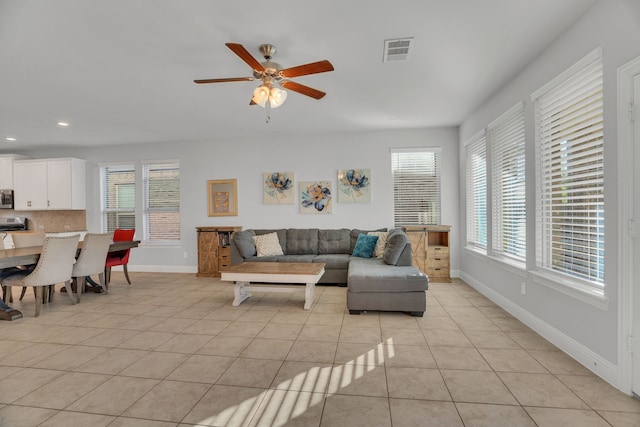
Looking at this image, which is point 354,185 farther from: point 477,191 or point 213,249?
point 213,249

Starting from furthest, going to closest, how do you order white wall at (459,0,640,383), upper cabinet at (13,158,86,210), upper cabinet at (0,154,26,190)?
1. upper cabinet at (0,154,26,190)
2. upper cabinet at (13,158,86,210)
3. white wall at (459,0,640,383)

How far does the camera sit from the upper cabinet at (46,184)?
625 cm

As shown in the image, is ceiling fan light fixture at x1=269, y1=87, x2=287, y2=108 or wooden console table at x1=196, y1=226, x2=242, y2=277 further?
wooden console table at x1=196, y1=226, x2=242, y2=277

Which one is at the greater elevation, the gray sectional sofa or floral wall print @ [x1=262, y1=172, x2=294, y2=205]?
floral wall print @ [x1=262, y1=172, x2=294, y2=205]

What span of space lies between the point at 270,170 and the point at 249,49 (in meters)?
3.36

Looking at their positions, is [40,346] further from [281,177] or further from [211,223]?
[281,177]

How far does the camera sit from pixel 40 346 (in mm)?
2793

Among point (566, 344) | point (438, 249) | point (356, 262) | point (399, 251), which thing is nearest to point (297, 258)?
point (356, 262)

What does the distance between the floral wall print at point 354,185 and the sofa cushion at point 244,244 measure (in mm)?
1825

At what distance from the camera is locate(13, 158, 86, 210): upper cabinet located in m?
6.25

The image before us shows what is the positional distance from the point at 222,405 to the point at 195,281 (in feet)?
12.8

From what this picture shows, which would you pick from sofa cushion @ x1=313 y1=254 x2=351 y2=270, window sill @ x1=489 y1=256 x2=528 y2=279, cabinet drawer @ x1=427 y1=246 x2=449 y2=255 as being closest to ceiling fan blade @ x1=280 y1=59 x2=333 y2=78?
window sill @ x1=489 y1=256 x2=528 y2=279

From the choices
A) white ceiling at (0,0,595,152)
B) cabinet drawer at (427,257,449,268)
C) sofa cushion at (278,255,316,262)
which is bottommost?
Result: cabinet drawer at (427,257,449,268)

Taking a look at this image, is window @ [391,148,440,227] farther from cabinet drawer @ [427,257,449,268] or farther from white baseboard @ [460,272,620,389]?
white baseboard @ [460,272,620,389]
